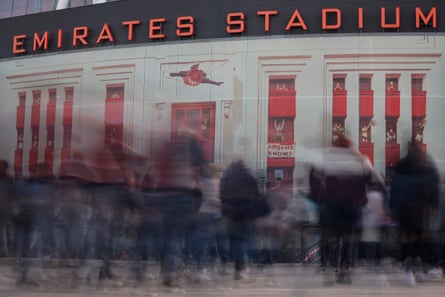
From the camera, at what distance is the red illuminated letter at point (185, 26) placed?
16.3m

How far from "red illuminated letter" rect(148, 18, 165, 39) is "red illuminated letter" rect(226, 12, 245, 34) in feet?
6.38

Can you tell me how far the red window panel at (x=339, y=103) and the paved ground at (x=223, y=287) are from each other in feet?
25.0

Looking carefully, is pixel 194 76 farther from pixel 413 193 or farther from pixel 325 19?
pixel 413 193

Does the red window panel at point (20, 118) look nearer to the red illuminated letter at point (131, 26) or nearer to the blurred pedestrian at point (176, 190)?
the red illuminated letter at point (131, 26)

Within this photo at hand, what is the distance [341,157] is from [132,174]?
Result: 2.24 meters

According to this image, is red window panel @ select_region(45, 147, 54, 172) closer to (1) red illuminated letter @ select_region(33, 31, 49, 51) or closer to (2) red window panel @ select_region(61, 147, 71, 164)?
(2) red window panel @ select_region(61, 147, 71, 164)

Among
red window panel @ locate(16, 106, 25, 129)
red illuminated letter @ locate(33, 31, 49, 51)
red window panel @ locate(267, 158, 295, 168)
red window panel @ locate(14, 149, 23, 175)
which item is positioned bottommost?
red window panel @ locate(14, 149, 23, 175)

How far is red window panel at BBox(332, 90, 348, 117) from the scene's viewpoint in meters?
15.2

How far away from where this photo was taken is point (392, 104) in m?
15.3

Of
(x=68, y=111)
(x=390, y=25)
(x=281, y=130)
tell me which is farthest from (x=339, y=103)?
(x=68, y=111)

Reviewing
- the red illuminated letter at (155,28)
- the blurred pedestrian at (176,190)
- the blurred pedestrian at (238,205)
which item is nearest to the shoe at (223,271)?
the blurred pedestrian at (238,205)

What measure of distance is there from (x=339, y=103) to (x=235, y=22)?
3.59 m

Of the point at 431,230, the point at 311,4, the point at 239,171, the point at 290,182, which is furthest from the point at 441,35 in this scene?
the point at 239,171

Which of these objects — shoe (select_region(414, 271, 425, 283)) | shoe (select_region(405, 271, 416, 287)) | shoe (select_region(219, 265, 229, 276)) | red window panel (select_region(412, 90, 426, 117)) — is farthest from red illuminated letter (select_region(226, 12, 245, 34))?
shoe (select_region(405, 271, 416, 287))
